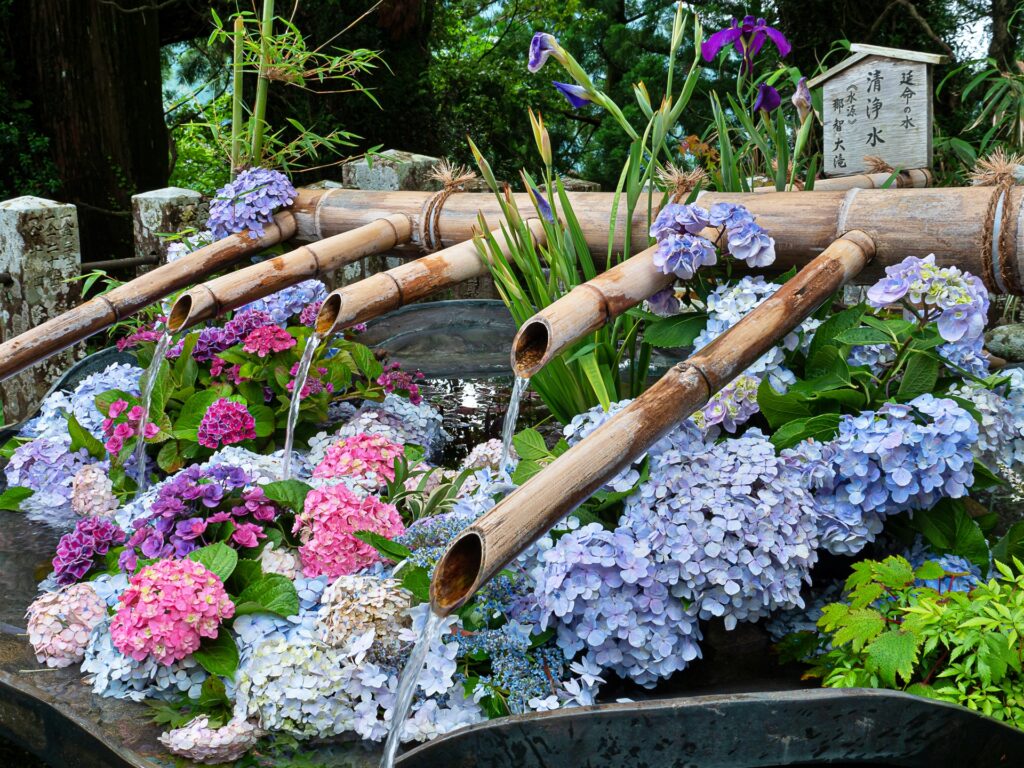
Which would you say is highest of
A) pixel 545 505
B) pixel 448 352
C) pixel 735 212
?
pixel 735 212

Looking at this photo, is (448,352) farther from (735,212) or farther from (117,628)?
(117,628)

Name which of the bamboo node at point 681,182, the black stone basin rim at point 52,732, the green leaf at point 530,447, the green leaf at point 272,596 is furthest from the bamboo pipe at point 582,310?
the black stone basin rim at point 52,732

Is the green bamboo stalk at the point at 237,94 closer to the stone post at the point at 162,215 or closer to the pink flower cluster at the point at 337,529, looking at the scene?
the stone post at the point at 162,215

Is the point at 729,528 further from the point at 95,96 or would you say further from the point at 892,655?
the point at 95,96

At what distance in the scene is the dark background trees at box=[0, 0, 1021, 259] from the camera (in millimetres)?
5941

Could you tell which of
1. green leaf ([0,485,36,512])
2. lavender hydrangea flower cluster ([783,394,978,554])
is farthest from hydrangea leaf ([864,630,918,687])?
green leaf ([0,485,36,512])

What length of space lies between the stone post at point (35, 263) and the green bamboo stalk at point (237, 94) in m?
0.66

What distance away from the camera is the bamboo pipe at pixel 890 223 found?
2.33 m

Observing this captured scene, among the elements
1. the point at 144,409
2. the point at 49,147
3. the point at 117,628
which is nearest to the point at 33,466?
the point at 144,409

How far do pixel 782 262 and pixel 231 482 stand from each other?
5.31 feet

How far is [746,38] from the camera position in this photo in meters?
2.98

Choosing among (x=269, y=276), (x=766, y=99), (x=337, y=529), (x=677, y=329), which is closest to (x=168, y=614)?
(x=337, y=529)

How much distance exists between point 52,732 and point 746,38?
8.60ft

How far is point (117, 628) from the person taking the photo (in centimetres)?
205
